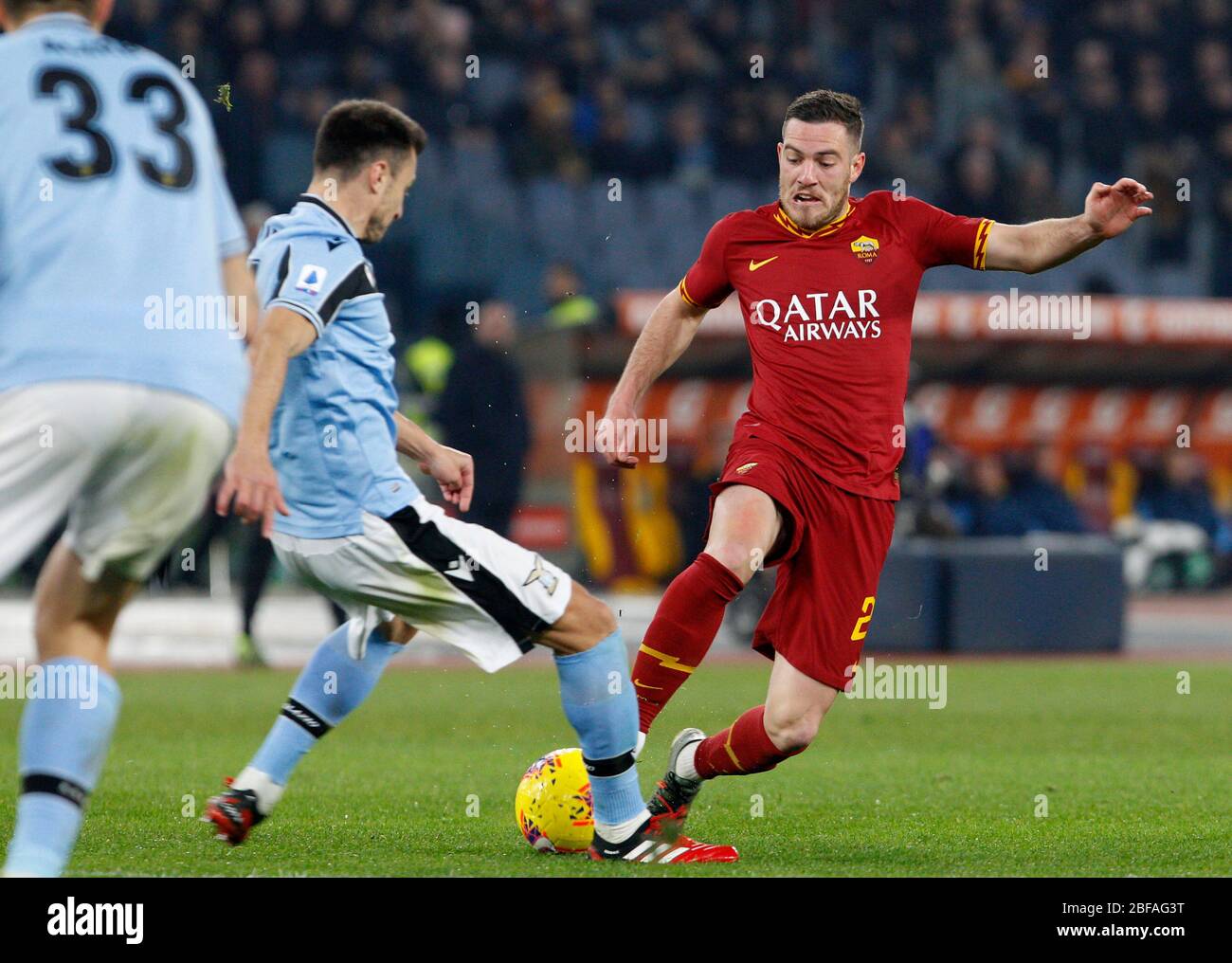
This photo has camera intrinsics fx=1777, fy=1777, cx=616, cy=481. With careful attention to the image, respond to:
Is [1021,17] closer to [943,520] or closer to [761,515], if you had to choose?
[943,520]

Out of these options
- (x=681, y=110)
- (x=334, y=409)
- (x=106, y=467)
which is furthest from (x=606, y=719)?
(x=681, y=110)

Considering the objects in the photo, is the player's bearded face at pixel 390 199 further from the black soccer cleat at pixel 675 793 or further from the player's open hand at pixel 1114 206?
the player's open hand at pixel 1114 206

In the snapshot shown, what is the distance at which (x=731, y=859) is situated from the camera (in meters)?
4.87

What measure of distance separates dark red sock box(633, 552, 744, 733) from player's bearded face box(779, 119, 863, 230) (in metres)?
1.11

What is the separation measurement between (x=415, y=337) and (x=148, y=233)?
13.8m

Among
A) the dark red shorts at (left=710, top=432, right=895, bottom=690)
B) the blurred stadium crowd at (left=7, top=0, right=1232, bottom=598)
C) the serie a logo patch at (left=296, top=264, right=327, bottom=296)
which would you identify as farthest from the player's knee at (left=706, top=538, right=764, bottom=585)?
the blurred stadium crowd at (left=7, top=0, right=1232, bottom=598)

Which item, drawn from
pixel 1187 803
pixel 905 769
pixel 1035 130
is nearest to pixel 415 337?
pixel 1035 130

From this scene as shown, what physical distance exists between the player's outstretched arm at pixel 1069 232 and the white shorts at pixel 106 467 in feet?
7.79

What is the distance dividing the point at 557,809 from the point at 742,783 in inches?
71.8

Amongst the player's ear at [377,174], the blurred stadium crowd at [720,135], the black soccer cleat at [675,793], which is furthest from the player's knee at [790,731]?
the blurred stadium crowd at [720,135]

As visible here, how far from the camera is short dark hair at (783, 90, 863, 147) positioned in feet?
17.1

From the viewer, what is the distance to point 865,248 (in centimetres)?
534

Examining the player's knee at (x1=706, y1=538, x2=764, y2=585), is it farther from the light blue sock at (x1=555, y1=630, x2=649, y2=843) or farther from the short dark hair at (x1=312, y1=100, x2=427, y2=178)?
the short dark hair at (x1=312, y1=100, x2=427, y2=178)

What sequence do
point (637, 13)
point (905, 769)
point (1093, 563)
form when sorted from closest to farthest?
point (905, 769) → point (1093, 563) → point (637, 13)
